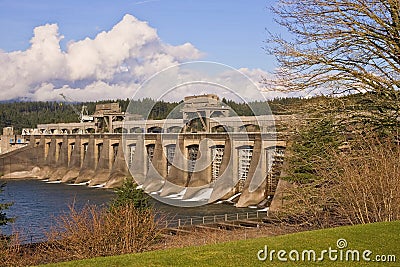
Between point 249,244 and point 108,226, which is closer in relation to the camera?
point 249,244

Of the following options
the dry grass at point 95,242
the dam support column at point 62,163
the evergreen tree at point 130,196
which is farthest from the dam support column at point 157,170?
the dry grass at point 95,242

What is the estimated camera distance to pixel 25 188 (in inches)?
2270

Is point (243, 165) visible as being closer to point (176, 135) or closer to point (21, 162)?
point (176, 135)

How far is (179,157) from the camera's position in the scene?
5300 cm

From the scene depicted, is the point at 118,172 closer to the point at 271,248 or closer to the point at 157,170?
the point at 157,170

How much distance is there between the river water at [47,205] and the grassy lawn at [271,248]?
57.3 ft

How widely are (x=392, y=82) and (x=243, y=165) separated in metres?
35.0

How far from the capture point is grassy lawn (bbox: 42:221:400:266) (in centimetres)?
781

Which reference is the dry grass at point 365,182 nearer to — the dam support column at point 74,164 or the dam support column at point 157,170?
the dam support column at point 157,170

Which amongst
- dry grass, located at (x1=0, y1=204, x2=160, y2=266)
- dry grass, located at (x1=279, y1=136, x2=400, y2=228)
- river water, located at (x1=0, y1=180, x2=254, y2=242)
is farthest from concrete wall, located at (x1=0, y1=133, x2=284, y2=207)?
dry grass, located at (x1=279, y1=136, x2=400, y2=228)

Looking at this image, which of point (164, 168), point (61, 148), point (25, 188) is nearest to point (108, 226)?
point (164, 168)

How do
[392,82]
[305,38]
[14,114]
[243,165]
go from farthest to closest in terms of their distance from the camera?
[14,114] → [243,165] → [305,38] → [392,82]

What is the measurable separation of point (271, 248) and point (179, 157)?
146 feet

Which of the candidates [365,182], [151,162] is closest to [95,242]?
[365,182]
